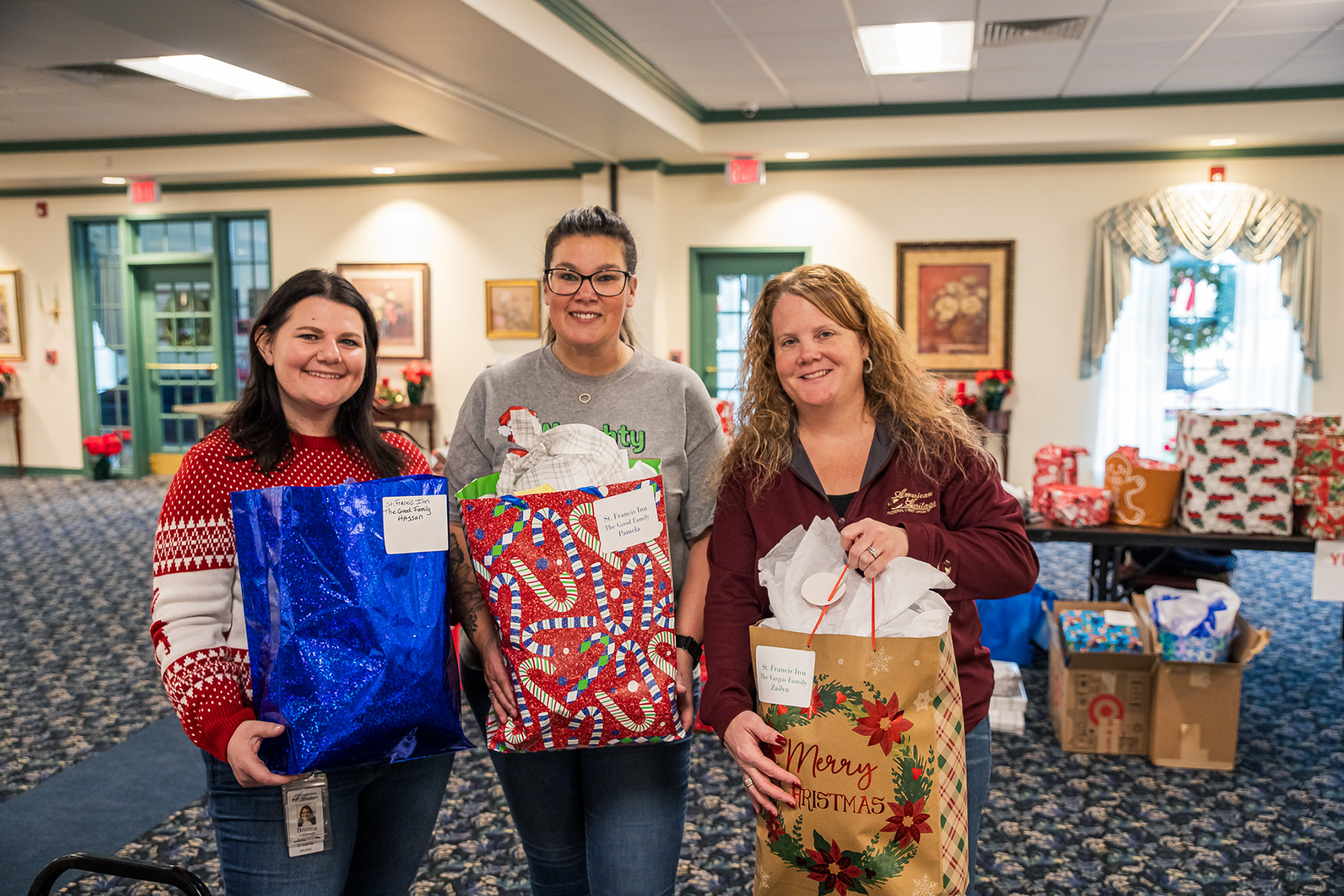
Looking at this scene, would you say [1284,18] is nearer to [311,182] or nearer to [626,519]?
[626,519]

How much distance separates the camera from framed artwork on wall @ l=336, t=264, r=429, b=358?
28.1 ft

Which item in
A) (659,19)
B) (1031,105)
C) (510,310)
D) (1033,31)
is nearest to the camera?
(659,19)

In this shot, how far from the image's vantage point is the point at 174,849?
2580mm

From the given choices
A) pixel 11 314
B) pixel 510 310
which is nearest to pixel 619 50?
pixel 510 310

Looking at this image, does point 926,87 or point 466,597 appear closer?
point 466,597

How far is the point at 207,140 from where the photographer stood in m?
8.27

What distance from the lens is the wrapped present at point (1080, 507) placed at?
3.39 meters

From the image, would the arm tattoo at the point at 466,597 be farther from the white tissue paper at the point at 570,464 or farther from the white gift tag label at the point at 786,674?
the white gift tag label at the point at 786,674

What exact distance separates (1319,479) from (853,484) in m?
2.61

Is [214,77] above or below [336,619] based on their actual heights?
above

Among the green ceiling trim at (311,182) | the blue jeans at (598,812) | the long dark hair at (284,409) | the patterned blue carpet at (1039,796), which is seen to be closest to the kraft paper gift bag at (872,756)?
the blue jeans at (598,812)

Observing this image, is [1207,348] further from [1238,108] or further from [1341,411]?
[1238,108]

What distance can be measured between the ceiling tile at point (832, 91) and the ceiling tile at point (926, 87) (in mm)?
97

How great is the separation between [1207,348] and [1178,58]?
253 centimetres
